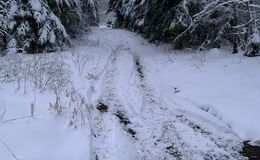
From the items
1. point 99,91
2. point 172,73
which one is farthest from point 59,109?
point 172,73

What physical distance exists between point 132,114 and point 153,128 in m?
0.62

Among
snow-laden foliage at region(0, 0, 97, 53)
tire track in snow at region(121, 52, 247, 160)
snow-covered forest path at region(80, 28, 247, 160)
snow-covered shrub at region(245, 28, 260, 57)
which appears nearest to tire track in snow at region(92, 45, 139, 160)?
snow-covered forest path at region(80, 28, 247, 160)

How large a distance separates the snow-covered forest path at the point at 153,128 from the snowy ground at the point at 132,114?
Result: 1 cm

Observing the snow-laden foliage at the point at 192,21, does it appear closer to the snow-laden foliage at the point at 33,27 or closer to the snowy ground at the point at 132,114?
the snowy ground at the point at 132,114

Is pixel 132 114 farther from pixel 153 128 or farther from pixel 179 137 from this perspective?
pixel 179 137

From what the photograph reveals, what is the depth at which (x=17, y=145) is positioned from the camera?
2795 mm

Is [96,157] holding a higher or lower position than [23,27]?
lower

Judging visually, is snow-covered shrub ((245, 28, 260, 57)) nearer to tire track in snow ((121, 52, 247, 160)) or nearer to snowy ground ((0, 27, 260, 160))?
snowy ground ((0, 27, 260, 160))

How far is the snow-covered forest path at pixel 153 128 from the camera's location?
3.05 m

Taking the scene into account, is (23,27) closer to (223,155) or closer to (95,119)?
(95,119)

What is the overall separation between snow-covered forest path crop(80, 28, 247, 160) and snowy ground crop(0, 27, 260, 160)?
0.5 inches

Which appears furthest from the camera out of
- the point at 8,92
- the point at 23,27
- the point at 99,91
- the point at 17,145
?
the point at 23,27

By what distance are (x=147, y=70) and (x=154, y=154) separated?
14.9 feet

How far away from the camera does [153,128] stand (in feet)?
12.1
